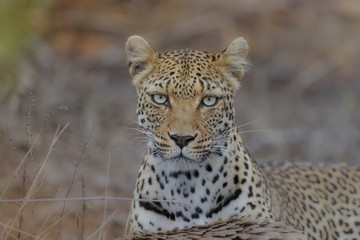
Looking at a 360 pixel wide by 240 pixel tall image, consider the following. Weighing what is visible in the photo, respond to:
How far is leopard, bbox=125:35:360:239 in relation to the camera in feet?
27.5

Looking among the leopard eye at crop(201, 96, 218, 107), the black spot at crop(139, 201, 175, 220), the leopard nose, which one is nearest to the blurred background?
the black spot at crop(139, 201, 175, 220)

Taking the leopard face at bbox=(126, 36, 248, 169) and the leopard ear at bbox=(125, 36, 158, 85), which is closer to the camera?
the leopard face at bbox=(126, 36, 248, 169)

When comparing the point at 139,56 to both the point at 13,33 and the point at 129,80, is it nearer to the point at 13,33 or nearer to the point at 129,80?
the point at 13,33

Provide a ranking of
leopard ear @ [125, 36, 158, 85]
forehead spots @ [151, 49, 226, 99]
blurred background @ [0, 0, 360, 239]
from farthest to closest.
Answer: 1. blurred background @ [0, 0, 360, 239]
2. leopard ear @ [125, 36, 158, 85]
3. forehead spots @ [151, 49, 226, 99]

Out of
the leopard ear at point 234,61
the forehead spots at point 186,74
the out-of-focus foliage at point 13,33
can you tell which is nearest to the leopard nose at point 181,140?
the forehead spots at point 186,74

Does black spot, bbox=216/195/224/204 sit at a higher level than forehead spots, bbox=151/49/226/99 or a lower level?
lower

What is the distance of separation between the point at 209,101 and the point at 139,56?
789 millimetres

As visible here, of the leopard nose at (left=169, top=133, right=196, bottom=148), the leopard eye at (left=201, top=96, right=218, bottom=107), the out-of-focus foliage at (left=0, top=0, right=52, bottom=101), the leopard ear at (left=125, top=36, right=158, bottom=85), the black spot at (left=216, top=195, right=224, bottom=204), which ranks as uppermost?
the out-of-focus foliage at (left=0, top=0, right=52, bottom=101)

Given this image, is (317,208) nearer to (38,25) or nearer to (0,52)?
(0,52)

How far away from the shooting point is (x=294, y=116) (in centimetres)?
1669

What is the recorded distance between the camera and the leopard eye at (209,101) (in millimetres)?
8539

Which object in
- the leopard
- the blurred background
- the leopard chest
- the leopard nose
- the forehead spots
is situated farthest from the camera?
the blurred background

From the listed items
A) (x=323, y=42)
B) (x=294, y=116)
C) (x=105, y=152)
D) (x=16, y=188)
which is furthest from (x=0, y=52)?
(x=323, y=42)

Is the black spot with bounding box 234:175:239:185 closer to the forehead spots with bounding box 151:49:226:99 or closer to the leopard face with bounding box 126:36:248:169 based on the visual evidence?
the leopard face with bounding box 126:36:248:169
